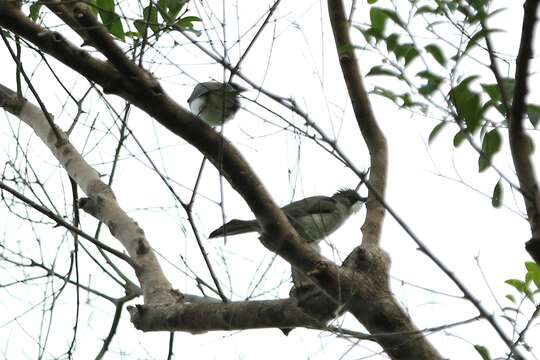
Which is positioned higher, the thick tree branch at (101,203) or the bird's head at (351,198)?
the bird's head at (351,198)

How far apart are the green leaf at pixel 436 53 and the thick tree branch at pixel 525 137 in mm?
487

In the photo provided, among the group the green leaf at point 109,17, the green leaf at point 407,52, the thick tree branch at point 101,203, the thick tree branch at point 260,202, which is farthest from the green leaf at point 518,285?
the green leaf at point 109,17

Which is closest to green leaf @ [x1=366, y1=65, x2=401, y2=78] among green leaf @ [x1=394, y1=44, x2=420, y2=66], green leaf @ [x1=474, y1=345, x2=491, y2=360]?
green leaf @ [x1=394, y1=44, x2=420, y2=66]

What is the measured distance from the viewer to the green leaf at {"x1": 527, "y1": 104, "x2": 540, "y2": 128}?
2482mm

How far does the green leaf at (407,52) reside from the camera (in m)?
2.73

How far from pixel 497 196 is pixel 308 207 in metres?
2.32

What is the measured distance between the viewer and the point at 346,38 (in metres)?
4.59

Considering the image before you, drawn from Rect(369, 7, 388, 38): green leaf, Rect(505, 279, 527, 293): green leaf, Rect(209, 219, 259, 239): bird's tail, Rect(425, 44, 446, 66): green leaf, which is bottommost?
Rect(505, 279, 527, 293): green leaf

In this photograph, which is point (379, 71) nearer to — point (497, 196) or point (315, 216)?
point (497, 196)

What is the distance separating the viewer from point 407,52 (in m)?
2.75

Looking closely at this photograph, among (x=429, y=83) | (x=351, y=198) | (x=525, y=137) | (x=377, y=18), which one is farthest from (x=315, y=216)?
(x=525, y=137)

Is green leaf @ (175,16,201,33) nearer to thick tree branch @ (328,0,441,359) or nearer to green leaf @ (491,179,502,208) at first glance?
thick tree branch @ (328,0,441,359)

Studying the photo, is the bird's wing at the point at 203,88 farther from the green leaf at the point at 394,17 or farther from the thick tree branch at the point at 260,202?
the green leaf at the point at 394,17

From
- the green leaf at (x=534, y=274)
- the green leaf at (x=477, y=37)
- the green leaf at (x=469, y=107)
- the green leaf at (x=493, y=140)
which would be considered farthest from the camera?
the green leaf at (x=534, y=274)
